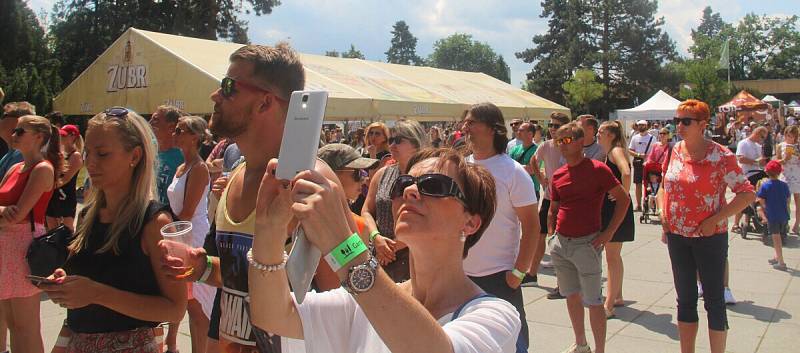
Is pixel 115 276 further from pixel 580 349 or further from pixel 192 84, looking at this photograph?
pixel 192 84

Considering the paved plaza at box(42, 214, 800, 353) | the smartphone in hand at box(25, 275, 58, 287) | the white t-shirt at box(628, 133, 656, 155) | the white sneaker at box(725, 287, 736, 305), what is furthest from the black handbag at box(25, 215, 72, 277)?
the white t-shirt at box(628, 133, 656, 155)

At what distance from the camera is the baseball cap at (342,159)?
3.69 m

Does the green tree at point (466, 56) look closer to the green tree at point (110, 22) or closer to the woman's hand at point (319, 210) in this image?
the green tree at point (110, 22)

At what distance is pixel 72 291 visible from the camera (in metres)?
2.26

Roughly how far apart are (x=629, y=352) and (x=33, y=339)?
439 centimetres

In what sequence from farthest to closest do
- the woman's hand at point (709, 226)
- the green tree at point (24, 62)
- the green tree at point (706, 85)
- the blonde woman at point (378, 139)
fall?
the green tree at point (706, 85) → the green tree at point (24, 62) → the blonde woman at point (378, 139) → the woman's hand at point (709, 226)

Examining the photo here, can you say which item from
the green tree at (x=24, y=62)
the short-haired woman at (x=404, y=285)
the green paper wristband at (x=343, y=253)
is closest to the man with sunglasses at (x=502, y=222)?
the short-haired woman at (x=404, y=285)

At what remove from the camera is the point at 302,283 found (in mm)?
1222

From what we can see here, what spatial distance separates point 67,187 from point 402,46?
142m

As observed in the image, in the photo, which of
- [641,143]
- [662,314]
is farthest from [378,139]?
[641,143]

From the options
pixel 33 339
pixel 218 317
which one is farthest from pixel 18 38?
pixel 218 317

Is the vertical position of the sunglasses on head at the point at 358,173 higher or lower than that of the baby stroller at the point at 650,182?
higher

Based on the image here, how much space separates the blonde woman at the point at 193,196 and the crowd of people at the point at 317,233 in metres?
0.02

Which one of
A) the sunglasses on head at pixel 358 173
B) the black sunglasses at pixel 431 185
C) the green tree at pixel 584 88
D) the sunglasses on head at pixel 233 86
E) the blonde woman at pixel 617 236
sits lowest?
the blonde woman at pixel 617 236
